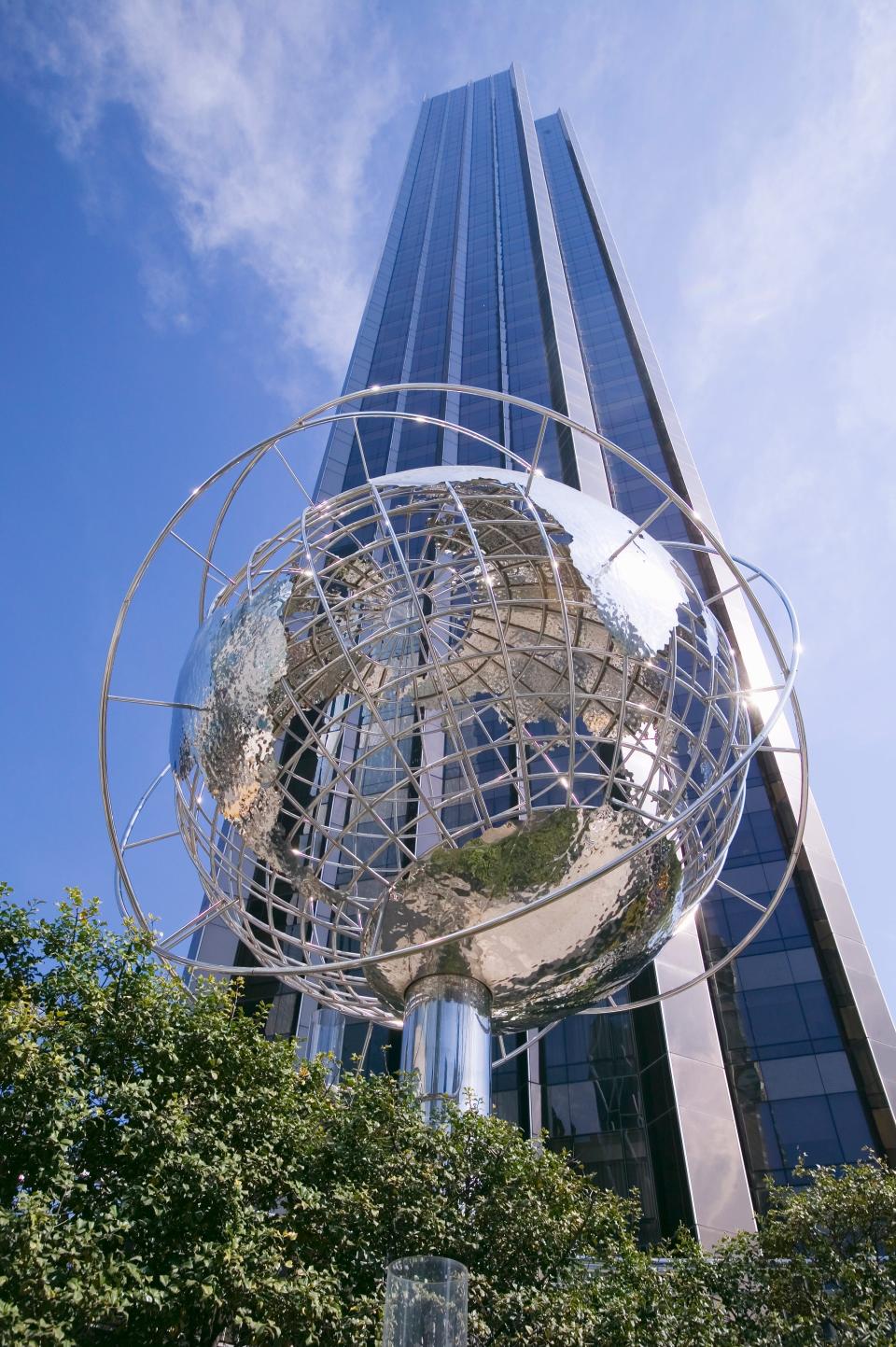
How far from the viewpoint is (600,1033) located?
75.7 feet

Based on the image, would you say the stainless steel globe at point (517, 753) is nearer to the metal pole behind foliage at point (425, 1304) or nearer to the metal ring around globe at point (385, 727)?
the metal ring around globe at point (385, 727)

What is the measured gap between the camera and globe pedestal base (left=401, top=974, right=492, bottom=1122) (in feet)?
30.2

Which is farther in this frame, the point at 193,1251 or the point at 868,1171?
the point at 868,1171

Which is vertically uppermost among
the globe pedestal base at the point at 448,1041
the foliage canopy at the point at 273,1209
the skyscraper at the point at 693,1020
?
the skyscraper at the point at 693,1020

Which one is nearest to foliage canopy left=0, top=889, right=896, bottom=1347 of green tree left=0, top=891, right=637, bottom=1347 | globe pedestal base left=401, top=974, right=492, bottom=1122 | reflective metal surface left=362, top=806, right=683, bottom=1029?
green tree left=0, top=891, right=637, bottom=1347

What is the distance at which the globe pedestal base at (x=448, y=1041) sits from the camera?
9.22 m

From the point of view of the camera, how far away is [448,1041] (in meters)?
9.33

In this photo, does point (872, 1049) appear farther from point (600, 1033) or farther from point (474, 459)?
point (474, 459)

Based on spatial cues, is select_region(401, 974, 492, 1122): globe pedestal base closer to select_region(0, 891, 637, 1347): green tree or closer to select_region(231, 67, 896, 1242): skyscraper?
select_region(0, 891, 637, 1347): green tree

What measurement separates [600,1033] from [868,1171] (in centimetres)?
1278

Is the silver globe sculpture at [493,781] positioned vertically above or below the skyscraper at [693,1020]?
below

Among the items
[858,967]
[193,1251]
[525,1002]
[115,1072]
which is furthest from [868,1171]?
[858,967]

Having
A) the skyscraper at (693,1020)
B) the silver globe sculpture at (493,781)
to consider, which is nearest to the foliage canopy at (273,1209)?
the silver globe sculpture at (493,781)

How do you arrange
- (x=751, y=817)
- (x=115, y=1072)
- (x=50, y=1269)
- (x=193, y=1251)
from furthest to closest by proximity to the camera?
(x=751, y=817) → (x=115, y=1072) → (x=193, y=1251) → (x=50, y=1269)
